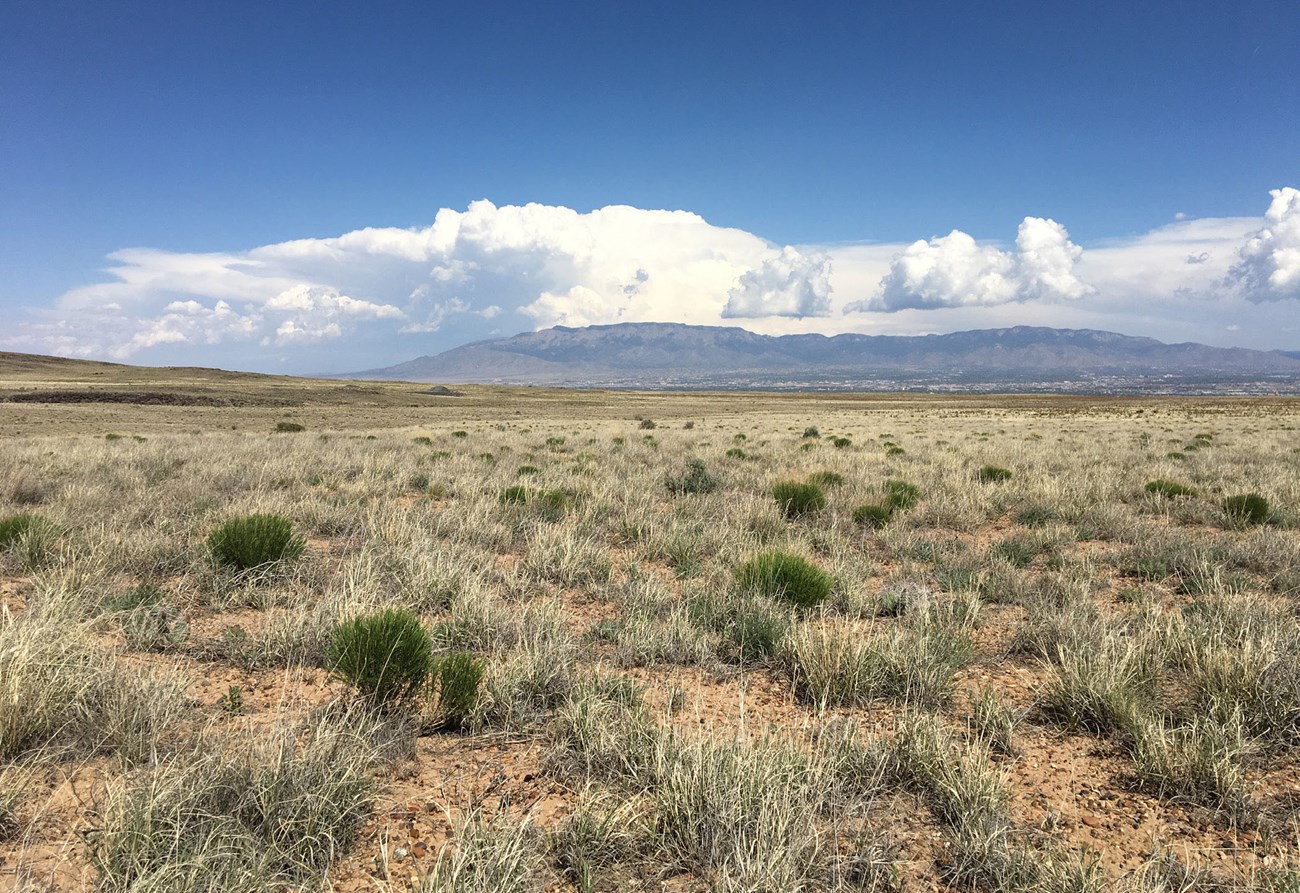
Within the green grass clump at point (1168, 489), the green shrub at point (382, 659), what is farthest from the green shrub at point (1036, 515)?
the green shrub at point (382, 659)

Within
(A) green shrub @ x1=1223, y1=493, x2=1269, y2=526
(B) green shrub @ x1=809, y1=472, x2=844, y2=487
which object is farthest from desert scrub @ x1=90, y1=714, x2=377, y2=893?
(A) green shrub @ x1=1223, y1=493, x2=1269, y2=526

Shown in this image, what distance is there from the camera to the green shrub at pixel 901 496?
10.0 m

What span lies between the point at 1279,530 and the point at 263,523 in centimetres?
1245

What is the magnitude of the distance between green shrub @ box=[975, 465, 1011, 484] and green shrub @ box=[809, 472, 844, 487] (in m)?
2.78

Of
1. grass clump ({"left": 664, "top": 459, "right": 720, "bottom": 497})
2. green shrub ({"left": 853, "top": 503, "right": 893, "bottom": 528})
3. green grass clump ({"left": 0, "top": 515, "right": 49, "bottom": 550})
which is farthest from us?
grass clump ({"left": 664, "top": 459, "right": 720, "bottom": 497})

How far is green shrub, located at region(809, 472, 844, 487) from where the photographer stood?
39.3 feet

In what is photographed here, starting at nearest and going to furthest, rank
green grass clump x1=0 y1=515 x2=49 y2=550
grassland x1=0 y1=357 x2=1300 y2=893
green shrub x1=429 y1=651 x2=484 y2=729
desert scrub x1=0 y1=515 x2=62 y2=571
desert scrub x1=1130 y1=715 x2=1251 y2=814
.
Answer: grassland x1=0 y1=357 x2=1300 y2=893
desert scrub x1=1130 y1=715 x2=1251 y2=814
green shrub x1=429 y1=651 x2=484 y2=729
desert scrub x1=0 y1=515 x2=62 y2=571
green grass clump x1=0 y1=515 x2=49 y2=550

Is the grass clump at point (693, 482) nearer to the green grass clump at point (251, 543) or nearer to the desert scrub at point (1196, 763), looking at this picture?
the green grass clump at point (251, 543)

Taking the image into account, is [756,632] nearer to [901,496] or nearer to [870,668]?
[870,668]

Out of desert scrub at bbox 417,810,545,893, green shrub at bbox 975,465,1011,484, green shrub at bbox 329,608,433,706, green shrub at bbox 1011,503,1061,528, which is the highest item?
green shrub at bbox 329,608,433,706

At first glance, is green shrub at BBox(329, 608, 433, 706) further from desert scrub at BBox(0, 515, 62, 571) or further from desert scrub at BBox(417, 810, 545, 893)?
desert scrub at BBox(0, 515, 62, 571)

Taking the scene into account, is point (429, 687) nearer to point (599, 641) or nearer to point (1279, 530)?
point (599, 641)

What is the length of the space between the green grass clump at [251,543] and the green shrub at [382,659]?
2813 millimetres

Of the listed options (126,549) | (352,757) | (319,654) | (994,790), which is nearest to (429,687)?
(352,757)
